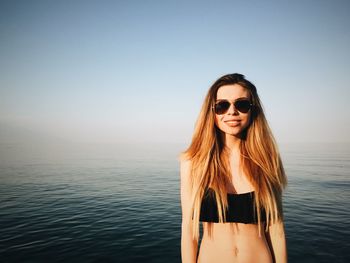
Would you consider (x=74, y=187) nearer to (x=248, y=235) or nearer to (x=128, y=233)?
(x=128, y=233)

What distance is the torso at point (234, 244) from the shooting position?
9.28 feet

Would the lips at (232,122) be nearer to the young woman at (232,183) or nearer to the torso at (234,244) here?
the young woman at (232,183)

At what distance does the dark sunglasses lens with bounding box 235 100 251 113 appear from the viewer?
10.5 feet

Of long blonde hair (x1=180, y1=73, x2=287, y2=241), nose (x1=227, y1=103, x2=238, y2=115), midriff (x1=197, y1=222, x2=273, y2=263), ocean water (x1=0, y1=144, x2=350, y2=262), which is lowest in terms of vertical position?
ocean water (x1=0, y1=144, x2=350, y2=262)

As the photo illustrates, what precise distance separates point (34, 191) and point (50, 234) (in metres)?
16.5

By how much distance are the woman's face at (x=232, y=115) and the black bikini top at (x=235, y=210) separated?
97cm

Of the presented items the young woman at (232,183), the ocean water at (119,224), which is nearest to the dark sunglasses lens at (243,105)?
the young woman at (232,183)

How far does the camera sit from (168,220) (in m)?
18.2

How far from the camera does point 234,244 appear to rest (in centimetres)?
290

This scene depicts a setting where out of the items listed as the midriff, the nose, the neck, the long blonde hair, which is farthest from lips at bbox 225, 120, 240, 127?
the midriff

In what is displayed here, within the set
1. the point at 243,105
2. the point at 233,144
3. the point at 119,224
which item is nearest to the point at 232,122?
the point at 243,105

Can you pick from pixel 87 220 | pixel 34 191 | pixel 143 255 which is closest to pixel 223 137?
pixel 143 255

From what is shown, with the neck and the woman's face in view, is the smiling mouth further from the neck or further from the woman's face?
the neck

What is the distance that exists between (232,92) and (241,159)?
115 cm
